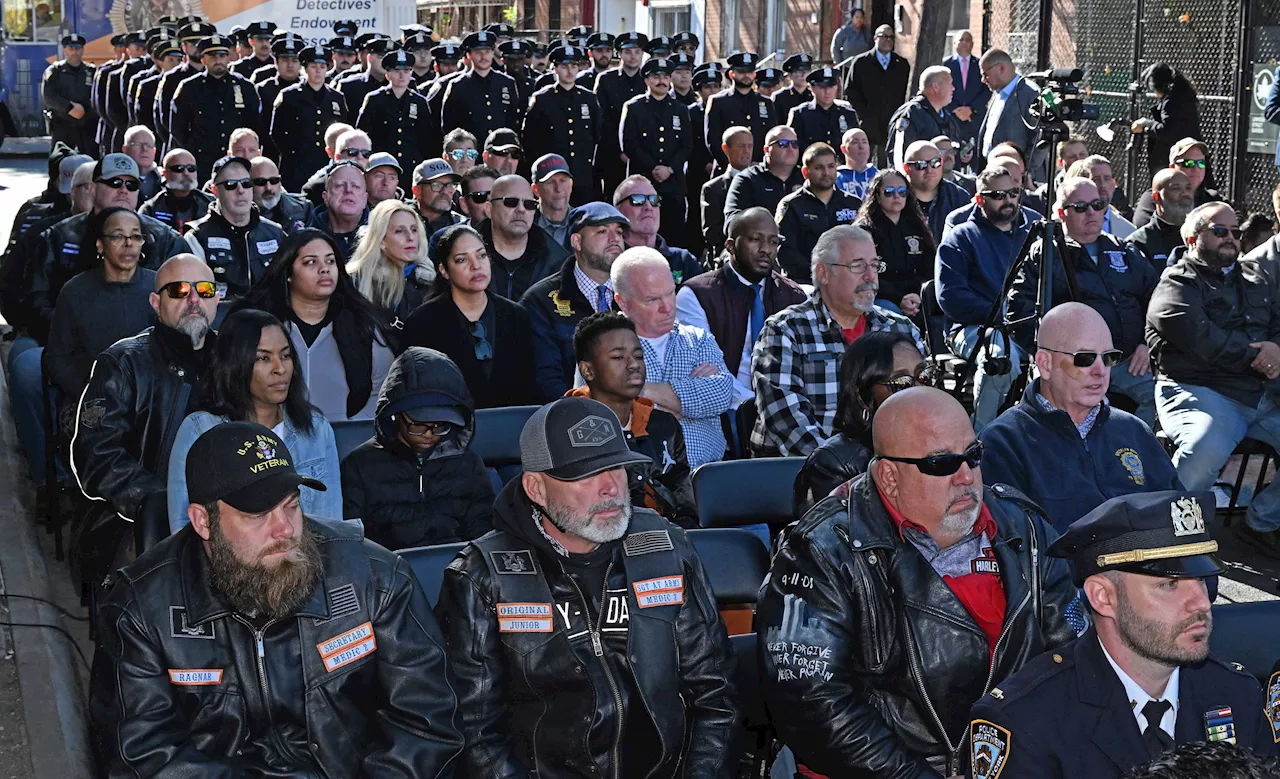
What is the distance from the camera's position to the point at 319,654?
13.0 ft

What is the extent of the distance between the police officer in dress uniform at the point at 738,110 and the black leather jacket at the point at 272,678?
12689 mm

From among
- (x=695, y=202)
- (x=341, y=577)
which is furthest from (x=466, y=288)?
(x=695, y=202)

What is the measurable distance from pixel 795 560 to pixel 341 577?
117 cm

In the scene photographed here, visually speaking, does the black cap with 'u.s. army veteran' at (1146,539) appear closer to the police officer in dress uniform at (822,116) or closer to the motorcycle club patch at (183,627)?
the motorcycle club patch at (183,627)

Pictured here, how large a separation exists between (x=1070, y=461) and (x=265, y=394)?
282 cm

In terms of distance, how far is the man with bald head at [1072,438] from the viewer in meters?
5.62

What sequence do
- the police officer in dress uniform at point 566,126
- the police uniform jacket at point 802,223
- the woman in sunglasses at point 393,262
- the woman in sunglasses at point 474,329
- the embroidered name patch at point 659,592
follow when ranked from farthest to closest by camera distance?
the police officer in dress uniform at point 566,126
the police uniform jacket at point 802,223
the woman in sunglasses at point 393,262
the woman in sunglasses at point 474,329
the embroidered name patch at point 659,592

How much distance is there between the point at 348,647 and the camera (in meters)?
4.00

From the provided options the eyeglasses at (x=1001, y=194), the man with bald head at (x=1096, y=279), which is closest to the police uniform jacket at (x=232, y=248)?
the eyeglasses at (x=1001, y=194)

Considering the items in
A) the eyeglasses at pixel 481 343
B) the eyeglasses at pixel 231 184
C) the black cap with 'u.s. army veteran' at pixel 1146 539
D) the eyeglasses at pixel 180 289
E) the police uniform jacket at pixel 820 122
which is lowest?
the eyeglasses at pixel 481 343

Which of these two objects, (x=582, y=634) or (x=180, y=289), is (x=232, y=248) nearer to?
(x=180, y=289)

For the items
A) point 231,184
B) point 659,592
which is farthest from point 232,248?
point 659,592

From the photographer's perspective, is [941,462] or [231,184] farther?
[231,184]

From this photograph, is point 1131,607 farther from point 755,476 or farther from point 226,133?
point 226,133
